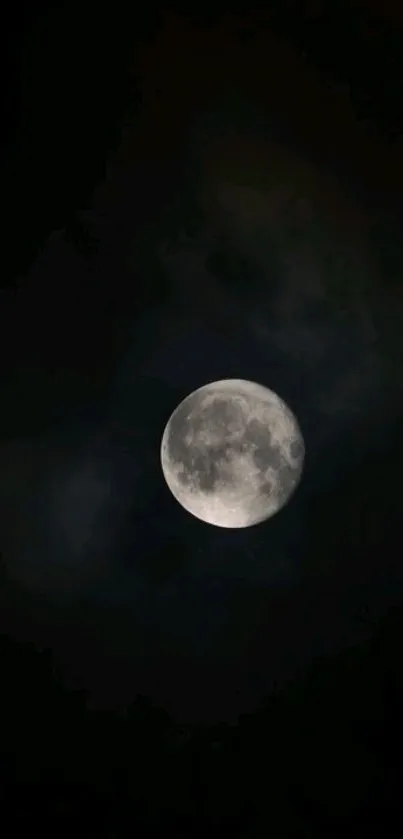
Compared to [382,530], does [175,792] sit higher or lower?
lower

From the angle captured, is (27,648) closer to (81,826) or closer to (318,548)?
(81,826)

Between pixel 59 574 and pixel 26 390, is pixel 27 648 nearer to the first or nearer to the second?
pixel 59 574

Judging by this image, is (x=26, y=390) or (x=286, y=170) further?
(x=26, y=390)

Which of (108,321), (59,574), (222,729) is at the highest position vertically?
(108,321)

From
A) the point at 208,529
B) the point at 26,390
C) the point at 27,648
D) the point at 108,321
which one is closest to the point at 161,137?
the point at 108,321

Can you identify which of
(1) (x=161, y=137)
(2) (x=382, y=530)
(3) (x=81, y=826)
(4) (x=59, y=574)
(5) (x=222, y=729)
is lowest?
(3) (x=81, y=826)

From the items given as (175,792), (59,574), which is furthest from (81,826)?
(59,574)
